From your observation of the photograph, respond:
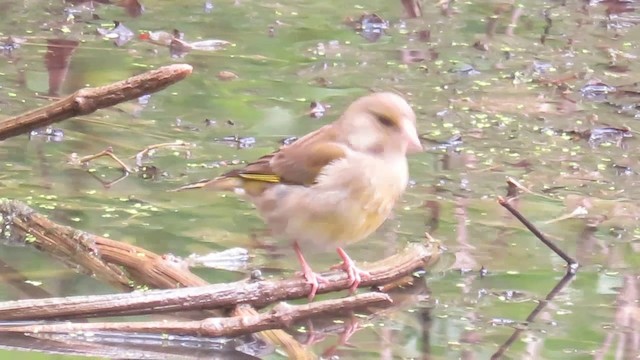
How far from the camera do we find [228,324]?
14.5ft

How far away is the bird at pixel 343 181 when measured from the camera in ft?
16.5

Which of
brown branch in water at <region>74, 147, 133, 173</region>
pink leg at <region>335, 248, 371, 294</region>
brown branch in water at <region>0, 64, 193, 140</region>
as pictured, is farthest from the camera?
brown branch in water at <region>74, 147, 133, 173</region>

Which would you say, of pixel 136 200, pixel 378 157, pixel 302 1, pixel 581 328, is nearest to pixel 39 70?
pixel 136 200

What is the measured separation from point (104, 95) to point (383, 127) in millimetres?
1092

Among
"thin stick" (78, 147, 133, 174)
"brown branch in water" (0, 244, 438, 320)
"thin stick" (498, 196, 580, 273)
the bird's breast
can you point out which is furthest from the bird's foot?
"thin stick" (78, 147, 133, 174)

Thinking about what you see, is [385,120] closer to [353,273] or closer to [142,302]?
[353,273]

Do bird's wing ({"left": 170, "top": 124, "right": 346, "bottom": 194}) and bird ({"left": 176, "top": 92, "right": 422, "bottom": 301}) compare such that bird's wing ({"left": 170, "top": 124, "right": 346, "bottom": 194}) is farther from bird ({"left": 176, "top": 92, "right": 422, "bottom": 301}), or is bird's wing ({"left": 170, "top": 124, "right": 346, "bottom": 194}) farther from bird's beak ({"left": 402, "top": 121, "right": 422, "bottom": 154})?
bird's beak ({"left": 402, "top": 121, "right": 422, "bottom": 154})

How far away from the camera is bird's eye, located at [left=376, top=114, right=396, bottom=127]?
5156 mm

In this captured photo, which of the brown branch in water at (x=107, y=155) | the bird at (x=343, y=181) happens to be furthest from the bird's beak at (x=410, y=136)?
the brown branch in water at (x=107, y=155)

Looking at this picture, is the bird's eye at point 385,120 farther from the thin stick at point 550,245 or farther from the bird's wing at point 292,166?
the thin stick at point 550,245

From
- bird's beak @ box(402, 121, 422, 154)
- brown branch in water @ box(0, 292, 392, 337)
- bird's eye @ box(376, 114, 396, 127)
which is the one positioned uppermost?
bird's eye @ box(376, 114, 396, 127)

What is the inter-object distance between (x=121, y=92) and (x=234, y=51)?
186 inches

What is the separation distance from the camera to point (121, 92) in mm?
4707

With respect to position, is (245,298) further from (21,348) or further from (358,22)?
(358,22)
